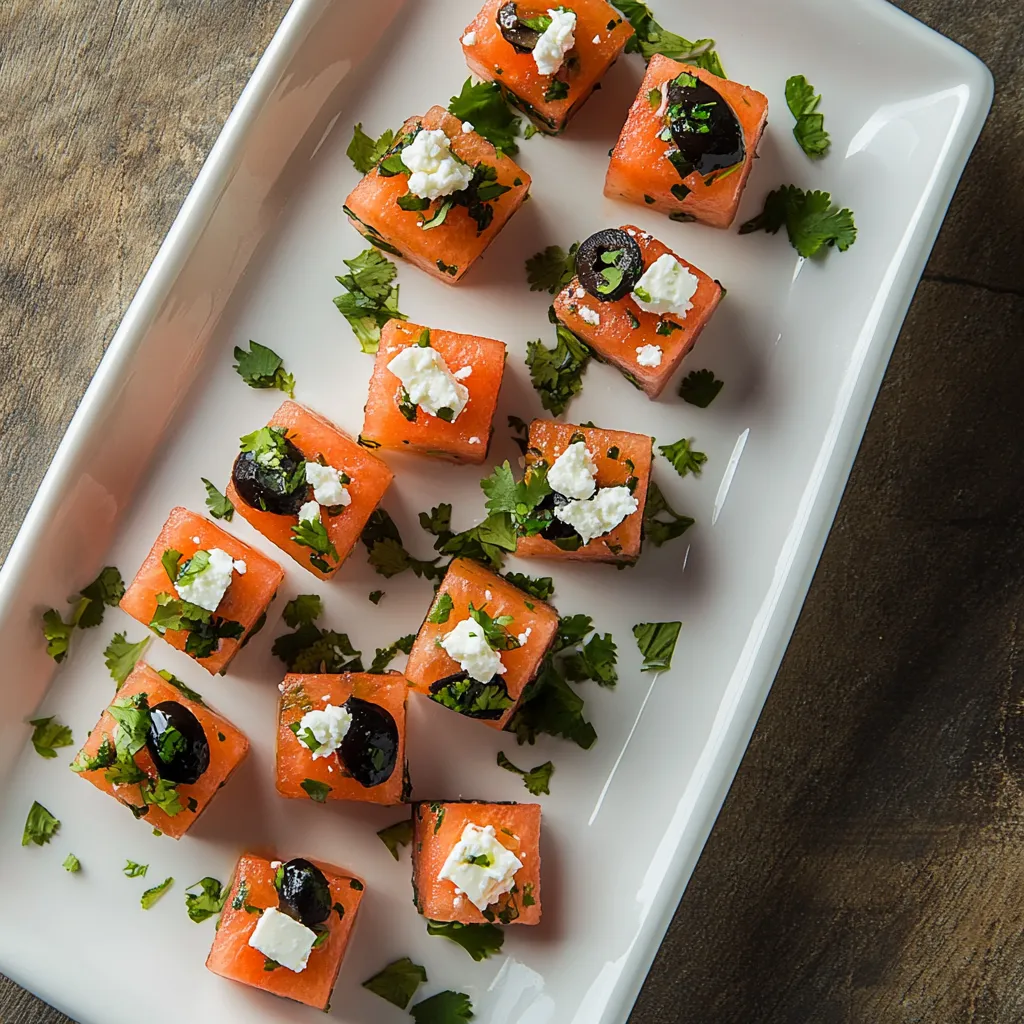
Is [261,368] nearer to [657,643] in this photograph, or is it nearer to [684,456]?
[684,456]

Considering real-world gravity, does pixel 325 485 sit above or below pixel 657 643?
above

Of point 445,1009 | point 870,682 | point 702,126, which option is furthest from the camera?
point 870,682

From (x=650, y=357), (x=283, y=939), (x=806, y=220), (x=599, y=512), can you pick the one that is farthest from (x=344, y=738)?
(x=806, y=220)

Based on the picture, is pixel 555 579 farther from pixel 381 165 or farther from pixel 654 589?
pixel 381 165

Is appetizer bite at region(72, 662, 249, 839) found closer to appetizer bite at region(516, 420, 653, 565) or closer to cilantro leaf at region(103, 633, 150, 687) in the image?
cilantro leaf at region(103, 633, 150, 687)

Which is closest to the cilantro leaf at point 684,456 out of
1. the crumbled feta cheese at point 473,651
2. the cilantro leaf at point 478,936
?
the crumbled feta cheese at point 473,651

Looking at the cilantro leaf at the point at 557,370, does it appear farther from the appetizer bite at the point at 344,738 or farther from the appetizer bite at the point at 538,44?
the appetizer bite at the point at 344,738
